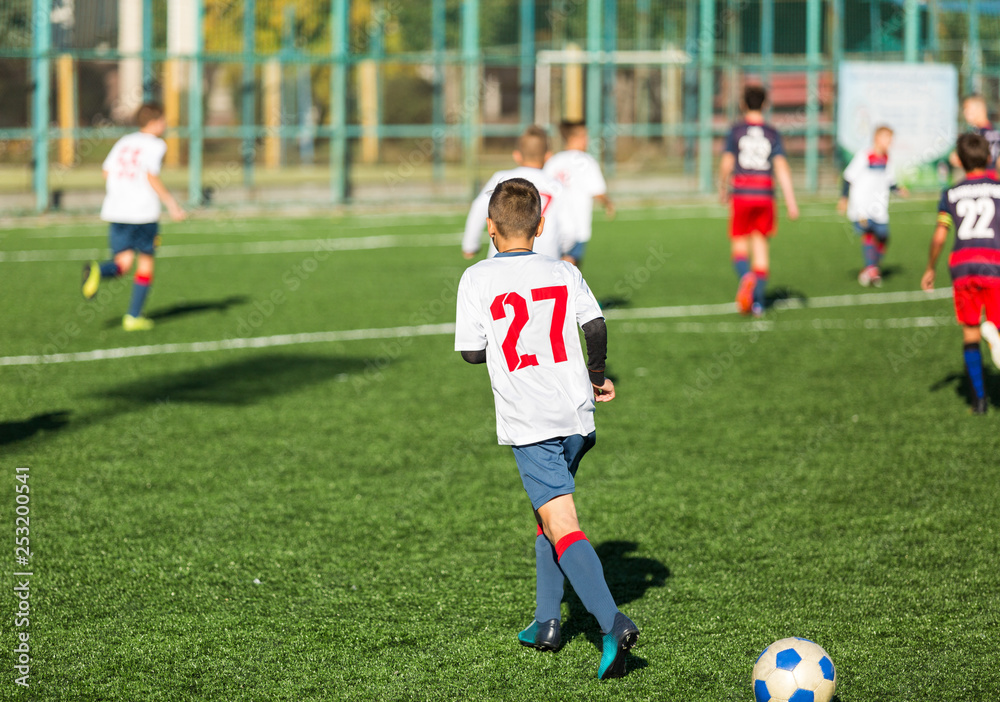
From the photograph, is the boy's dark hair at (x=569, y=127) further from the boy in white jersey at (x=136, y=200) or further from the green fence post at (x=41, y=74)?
the green fence post at (x=41, y=74)

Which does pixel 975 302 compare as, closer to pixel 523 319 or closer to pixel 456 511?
pixel 456 511

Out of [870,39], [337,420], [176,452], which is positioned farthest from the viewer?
[870,39]

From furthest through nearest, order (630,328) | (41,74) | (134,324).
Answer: (41,74) < (630,328) < (134,324)

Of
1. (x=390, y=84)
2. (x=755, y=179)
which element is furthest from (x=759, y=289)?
(x=390, y=84)

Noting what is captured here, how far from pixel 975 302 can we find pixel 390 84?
21.3 meters

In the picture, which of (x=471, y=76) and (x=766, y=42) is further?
(x=766, y=42)

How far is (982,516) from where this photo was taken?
505 cm

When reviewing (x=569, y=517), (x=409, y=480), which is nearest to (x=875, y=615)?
(x=569, y=517)

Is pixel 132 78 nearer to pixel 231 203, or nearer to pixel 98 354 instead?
pixel 231 203

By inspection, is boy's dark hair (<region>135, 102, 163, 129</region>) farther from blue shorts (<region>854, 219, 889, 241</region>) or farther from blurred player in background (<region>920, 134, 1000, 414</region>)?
blue shorts (<region>854, 219, 889, 241</region>)

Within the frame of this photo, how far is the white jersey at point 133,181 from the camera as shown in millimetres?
9656

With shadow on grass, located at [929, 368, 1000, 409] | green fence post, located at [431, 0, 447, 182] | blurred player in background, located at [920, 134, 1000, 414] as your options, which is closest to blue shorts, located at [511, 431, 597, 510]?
blurred player in background, located at [920, 134, 1000, 414]

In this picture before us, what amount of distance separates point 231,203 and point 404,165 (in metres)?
5.57

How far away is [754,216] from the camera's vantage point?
10469mm
